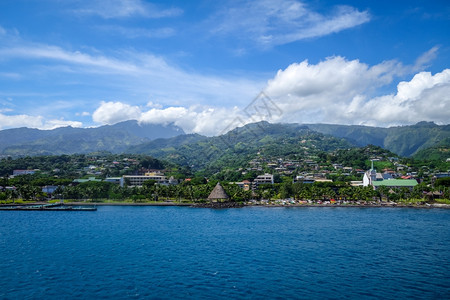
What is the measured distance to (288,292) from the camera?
859 inches

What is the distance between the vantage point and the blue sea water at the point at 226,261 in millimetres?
22203

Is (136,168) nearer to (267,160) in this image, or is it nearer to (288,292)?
(267,160)

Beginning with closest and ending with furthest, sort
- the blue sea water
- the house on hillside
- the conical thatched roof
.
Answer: the blue sea water
the conical thatched roof
the house on hillside

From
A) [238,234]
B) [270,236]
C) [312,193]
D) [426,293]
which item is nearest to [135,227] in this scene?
[238,234]

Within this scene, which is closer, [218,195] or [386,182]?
[218,195]

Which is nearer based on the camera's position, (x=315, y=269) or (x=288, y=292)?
(x=288, y=292)

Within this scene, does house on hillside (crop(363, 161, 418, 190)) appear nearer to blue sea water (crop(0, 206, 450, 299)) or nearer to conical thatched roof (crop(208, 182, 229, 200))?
conical thatched roof (crop(208, 182, 229, 200))

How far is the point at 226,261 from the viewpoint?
2916cm

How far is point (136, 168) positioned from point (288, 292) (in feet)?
510

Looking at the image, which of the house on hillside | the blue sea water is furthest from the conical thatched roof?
the house on hillside

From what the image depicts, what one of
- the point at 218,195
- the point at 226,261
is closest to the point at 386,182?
the point at 218,195

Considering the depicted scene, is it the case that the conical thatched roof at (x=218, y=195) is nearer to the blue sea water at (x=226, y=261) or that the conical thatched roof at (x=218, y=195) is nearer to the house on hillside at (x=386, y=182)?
the blue sea water at (x=226, y=261)

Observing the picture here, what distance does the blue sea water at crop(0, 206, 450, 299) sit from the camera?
22203 mm

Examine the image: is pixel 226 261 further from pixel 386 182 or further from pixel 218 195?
pixel 386 182
